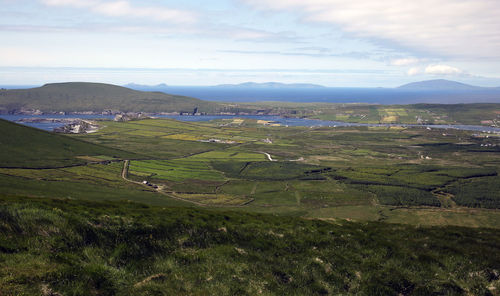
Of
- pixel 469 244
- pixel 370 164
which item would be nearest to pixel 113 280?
pixel 469 244

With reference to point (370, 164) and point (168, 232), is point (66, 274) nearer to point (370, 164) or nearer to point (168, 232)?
point (168, 232)

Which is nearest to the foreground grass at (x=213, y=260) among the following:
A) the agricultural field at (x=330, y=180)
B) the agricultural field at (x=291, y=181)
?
the agricultural field at (x=291, y=181)

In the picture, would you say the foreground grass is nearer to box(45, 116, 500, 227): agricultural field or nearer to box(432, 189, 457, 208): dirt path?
box(45, 116, 500, 227): agricultural field

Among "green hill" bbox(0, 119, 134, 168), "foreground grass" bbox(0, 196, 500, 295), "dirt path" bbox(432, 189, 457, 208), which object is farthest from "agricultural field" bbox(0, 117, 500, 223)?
"foreground grass" bbox(0, 196, 500, 295)

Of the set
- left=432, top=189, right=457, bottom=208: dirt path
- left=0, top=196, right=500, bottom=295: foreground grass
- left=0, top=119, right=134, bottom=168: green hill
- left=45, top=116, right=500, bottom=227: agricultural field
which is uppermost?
left=0, top=196, right=500, bottom=295: foreground grass

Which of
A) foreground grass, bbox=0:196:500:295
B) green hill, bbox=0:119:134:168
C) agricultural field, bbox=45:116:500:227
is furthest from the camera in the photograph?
green hill, bbox=0:119:134:168

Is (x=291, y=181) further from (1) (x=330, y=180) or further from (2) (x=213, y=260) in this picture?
(2) (x=213, y=260)

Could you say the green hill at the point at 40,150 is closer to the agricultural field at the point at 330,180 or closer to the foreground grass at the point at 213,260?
the agricultural field at the point at 330,180

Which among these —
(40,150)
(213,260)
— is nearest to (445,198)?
(213,260)
